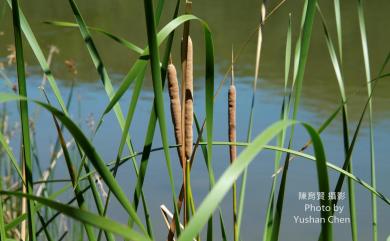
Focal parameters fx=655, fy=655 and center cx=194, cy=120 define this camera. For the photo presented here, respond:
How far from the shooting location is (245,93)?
294 cm

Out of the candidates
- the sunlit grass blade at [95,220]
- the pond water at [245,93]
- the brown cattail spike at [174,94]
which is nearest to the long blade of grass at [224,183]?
the sunlit grass blade at [95,220]

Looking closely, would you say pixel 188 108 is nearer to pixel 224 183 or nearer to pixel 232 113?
pixel 232 113

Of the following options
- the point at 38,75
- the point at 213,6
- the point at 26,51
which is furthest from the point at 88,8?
the point at 38,75

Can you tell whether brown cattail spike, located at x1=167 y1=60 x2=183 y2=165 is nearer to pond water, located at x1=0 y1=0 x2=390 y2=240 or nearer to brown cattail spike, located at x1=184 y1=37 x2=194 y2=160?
brown cattail spike, located at x1=184 y1=37 x2=194 y2=160

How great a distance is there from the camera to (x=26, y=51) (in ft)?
14.1

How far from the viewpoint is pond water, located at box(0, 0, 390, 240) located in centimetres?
201

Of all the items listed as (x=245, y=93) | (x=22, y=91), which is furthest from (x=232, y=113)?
(x=245, y=93)

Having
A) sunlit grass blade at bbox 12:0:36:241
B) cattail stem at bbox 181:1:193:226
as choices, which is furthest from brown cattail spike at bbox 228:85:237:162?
sunlit grass blade at bbox 12:0:36:241

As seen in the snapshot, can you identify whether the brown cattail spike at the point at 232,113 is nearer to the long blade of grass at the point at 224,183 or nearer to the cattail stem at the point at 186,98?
the cattail stem at the point at 186,98

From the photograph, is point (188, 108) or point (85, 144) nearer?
point (85, 144)

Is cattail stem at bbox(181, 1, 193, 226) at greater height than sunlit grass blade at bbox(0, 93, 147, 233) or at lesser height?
greater

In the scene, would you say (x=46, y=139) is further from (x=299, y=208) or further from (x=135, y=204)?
(x=135, y=204)

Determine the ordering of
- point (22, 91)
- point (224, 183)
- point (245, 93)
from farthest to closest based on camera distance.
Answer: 1. point (245, 93)
2. point (22, 91)
3. point (224, 183)

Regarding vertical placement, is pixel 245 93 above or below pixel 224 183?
above
